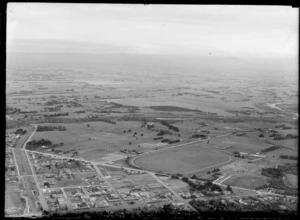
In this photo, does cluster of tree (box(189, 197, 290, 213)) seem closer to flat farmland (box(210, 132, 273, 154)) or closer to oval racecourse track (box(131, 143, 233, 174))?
oval racecourse track (box(131, 143, 233, 174))

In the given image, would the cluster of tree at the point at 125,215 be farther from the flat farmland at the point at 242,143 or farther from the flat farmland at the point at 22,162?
the flat farmland at the point at 242,143

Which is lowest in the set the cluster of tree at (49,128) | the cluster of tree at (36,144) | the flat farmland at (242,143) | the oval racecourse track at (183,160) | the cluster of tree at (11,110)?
the oval racecourse track at (183,160)

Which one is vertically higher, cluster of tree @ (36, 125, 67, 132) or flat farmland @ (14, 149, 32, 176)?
cluster of tree @ (36, 125, 67, 132)

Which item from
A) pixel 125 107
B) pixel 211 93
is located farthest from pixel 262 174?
pixel 125 107

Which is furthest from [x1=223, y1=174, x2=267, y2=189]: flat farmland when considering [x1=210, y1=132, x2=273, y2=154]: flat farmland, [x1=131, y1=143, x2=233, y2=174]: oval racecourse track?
[x1=210, y1=132, x2=273, y2=154]: flat farmland

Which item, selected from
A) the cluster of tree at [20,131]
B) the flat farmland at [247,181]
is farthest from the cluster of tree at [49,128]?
the flat farmland at [247,181]

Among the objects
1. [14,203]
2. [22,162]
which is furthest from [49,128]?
[14,203]

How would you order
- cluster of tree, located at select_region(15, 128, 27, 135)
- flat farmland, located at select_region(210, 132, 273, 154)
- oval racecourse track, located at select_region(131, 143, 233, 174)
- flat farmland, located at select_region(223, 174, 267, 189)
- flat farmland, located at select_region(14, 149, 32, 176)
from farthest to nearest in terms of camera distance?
1. flat farmland, located at select_region(210, 132, 273, 154)
2. oval racecourse track, located at select_region(131, 143, 233, 174)
3. flat farmland, located at select_region(223, 174, 267, 189)
4. cluster of tree, located at select_region(15, 128, 27, 135)
5. flat farmland, located at select_region(14, 149, 32, 176)
